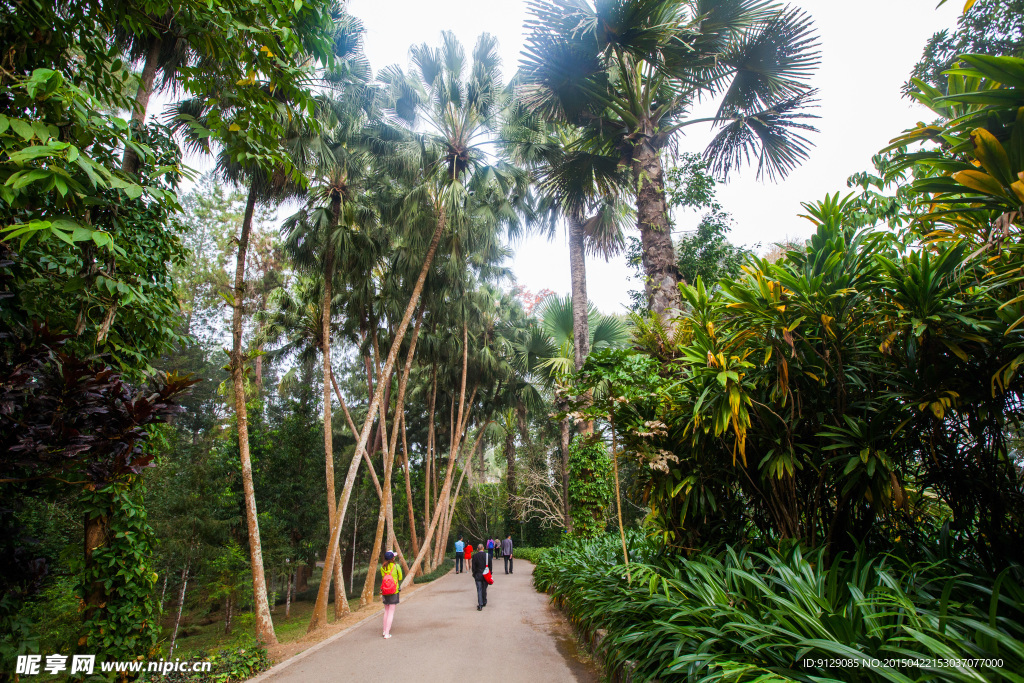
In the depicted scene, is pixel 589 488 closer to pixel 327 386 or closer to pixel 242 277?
pixel 327 386

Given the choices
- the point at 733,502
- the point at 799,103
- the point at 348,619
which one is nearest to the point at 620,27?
the point at 799,103

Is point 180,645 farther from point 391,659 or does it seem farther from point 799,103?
point 799,103

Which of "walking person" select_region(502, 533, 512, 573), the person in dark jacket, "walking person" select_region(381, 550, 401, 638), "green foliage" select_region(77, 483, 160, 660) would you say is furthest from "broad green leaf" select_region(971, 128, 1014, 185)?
"walking person" select_region(502, 533, 512, 573)

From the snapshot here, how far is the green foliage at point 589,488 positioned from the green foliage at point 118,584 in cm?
810

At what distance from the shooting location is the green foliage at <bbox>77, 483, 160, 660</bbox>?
221 inches

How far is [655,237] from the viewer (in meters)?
6.20

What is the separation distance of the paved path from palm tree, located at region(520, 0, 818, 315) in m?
4.47

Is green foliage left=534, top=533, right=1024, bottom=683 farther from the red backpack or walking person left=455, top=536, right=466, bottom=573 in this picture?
walking person left=455, top=536, right=466, bottom=573

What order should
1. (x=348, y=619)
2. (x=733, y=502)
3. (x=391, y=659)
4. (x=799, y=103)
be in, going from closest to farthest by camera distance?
1. (x=733, y=502)
2. (x=391, y=659)
3. (x=799, y=103)
4. (x=348, y=619)

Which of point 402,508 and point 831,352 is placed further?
point 402,508

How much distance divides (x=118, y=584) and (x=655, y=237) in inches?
319

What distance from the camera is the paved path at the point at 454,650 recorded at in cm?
514

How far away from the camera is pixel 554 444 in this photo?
22.7 meters

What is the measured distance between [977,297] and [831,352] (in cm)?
94
